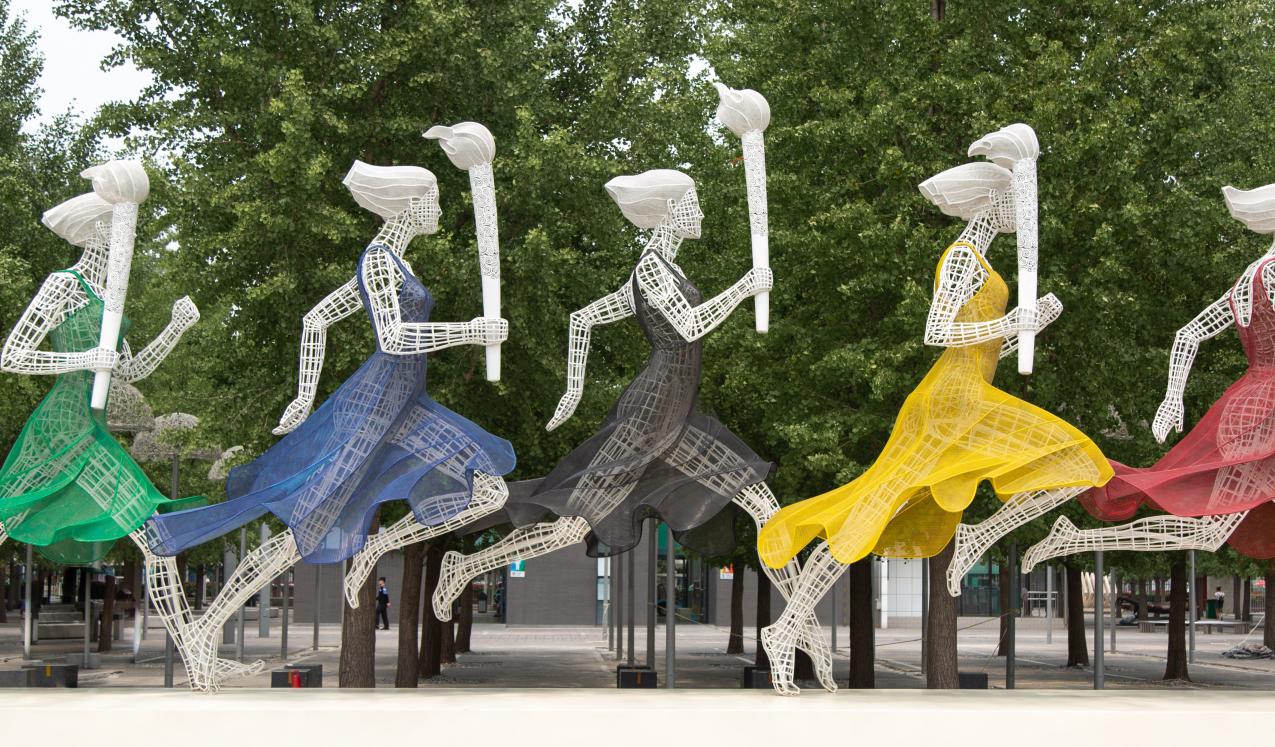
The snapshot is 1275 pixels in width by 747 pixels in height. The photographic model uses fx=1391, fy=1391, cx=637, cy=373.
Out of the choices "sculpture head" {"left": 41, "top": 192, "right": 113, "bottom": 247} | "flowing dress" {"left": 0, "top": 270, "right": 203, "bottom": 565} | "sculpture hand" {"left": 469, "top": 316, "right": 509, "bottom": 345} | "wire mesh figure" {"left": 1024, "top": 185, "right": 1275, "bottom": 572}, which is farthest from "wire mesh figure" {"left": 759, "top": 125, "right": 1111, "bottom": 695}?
"sculpture head" {"left": 41, "top": 192, "right": 113, "bottom": 247}

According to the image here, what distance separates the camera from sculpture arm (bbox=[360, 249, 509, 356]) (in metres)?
11.8

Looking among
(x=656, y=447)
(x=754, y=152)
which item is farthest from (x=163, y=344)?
(x=754, y=152)

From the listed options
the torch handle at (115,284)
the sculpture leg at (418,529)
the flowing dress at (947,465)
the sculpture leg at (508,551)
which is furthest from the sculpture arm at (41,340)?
the flowing dress at (947,465)

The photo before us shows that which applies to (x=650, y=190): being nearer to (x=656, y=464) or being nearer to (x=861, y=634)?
(x=656, y=464)

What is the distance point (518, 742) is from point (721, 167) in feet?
38.4

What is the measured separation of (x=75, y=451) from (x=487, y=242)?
160 inches

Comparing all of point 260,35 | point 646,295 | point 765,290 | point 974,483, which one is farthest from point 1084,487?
point 260,35

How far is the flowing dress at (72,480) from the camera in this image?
11.9 m

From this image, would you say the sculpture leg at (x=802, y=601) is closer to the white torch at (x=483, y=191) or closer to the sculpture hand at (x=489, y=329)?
the white torch at (x=483, y=191)

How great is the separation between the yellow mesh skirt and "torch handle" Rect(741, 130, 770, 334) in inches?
63.0

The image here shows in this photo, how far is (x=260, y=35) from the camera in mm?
16984

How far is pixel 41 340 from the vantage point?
12266mm

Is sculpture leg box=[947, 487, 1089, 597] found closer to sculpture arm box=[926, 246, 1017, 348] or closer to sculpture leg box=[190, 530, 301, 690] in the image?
sculpture arm box=[926, 246, 1017, 348]

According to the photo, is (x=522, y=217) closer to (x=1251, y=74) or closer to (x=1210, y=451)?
(x=1210, y=451)
